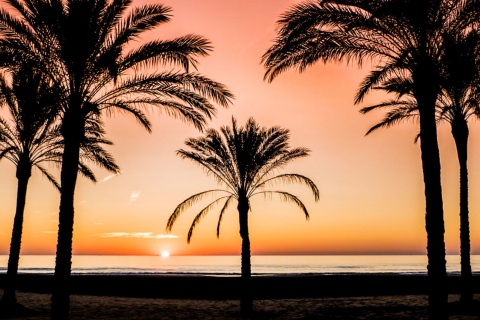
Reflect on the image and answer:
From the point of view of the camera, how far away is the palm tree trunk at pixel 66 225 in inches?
541

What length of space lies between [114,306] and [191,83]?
11.7 m

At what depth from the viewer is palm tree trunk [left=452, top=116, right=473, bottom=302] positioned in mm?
18156

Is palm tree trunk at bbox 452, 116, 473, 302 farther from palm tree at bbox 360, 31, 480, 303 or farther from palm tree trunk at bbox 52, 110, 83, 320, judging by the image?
palm tree trunk at bbox 52, 110, 83, 320

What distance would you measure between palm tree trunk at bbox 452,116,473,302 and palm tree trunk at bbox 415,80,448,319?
246 inches

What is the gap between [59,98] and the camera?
576 inches

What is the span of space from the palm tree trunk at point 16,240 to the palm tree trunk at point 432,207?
14015 millimetres

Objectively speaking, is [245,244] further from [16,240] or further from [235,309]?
[16,240]

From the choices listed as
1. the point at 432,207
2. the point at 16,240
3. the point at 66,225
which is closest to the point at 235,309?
the point at 16,240

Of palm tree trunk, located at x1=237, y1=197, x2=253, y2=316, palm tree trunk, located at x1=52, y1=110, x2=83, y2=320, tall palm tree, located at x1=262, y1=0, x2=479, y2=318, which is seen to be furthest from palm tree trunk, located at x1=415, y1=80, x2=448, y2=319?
palm tree trunk, located at x1=52, y1=110, x2=83, y2=320

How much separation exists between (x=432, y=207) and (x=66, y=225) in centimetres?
954

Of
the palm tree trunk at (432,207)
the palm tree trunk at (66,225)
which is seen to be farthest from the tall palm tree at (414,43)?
the palm tree trunk at (66,225)

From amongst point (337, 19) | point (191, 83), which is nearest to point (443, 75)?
point (337, 19)

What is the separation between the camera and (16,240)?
61.5 feet

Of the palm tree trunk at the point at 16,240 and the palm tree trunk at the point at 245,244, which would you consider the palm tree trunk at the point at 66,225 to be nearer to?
the palm tree trunk at the point at 16,240
